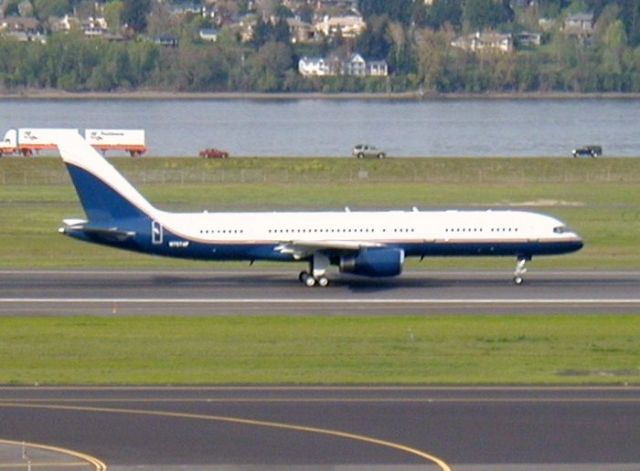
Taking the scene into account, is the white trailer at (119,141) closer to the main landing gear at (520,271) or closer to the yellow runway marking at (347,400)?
the main landing gear at (520,271)

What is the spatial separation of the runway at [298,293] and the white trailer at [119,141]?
78983 millimetres

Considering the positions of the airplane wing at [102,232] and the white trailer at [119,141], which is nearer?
the airplane wing at [102,232]

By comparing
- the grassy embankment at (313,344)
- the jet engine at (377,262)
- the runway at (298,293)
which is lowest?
the runway at (298,293)

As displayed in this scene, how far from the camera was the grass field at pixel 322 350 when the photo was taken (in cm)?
4016

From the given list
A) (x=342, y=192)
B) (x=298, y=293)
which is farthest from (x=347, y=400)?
(x=342, y=192)

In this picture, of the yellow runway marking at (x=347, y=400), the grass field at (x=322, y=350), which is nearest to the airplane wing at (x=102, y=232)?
the grass field at (x=322, y=350)

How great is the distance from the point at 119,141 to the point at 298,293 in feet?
287

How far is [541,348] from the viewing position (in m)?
45.0

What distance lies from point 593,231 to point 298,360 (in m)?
38.1

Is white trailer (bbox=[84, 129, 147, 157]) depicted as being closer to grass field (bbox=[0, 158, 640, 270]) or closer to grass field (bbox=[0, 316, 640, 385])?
grass field (bbox=[0, 158, 640, 270])

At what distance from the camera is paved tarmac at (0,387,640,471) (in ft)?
101

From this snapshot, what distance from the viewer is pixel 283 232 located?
5966 cm

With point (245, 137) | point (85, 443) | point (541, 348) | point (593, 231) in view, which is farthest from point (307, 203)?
point (245, 137)

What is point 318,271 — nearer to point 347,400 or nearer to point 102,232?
point 102,232
